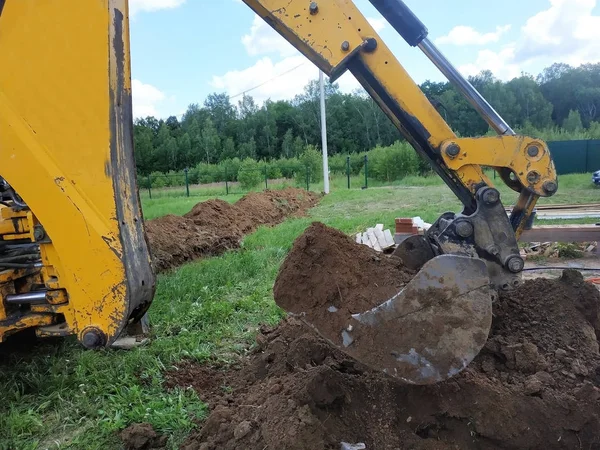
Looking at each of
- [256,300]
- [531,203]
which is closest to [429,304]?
[531,203]

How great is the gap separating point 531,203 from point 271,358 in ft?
6.87

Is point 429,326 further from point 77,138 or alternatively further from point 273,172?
point 273,172

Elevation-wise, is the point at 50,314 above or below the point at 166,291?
above

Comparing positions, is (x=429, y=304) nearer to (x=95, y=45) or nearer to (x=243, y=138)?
(x=95, y=45)

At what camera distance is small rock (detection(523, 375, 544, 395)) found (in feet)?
8.79

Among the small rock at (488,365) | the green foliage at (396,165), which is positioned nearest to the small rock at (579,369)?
the small rock at (488,365)

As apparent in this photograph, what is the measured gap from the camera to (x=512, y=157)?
2871mm

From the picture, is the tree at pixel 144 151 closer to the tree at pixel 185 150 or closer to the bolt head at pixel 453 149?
the tree at pixel 185 150

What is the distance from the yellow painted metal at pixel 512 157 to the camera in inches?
112

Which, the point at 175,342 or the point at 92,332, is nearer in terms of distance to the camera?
the point at 92,332

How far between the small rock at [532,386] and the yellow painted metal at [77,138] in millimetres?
2213

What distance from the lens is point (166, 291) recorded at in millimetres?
5820

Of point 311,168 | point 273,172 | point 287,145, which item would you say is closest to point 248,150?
point 287,145

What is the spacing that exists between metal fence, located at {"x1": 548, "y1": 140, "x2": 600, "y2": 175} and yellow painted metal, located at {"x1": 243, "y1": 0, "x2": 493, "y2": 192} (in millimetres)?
29523
